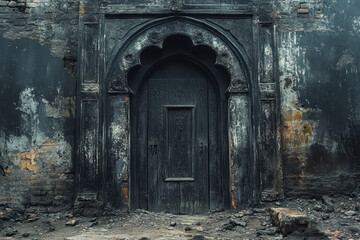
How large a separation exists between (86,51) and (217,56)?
1.92 metres

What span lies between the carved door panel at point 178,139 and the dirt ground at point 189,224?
1.06 feet

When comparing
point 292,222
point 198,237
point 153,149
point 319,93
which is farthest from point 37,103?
point 319,93

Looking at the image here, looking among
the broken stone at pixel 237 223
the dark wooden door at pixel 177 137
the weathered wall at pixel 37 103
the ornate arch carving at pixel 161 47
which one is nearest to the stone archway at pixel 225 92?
the ornate arch carving at pixel 161 47

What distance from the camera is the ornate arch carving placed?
18.0ft

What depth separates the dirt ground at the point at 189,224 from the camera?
4359 mm

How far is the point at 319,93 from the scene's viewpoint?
18.5ft

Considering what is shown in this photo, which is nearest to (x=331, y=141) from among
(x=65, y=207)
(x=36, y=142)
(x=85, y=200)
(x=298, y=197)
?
(x=298, y=197)

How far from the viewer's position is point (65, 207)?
5453 mm

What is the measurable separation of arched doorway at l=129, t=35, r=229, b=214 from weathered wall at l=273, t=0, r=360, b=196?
0.98 m

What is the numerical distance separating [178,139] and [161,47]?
55.3 inches

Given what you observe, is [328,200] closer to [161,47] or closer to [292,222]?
[292,222]

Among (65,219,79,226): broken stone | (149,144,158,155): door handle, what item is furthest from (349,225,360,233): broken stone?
(65,219,79,226): broken stone

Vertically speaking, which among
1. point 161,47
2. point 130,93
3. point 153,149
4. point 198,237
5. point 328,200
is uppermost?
point 161,47

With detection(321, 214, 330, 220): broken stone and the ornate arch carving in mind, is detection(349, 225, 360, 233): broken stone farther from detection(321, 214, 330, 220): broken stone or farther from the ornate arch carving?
the ornate arch carving
